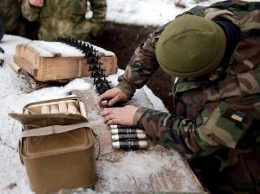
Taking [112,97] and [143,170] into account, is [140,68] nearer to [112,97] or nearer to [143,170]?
[112,97]

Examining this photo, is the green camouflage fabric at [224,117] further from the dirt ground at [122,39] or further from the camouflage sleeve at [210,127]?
the dirt ground at [122,39]

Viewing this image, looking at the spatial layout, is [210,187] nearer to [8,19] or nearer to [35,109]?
[35,109]

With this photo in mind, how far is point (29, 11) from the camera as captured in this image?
4980 mm

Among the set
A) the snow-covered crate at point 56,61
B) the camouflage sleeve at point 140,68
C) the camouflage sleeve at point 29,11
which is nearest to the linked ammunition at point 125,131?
the camouflage sleeve at point 140,68

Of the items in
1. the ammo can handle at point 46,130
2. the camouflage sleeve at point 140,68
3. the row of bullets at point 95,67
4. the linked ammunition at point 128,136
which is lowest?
the row of bullets at point 95,67

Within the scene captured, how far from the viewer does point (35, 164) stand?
70.0 inches

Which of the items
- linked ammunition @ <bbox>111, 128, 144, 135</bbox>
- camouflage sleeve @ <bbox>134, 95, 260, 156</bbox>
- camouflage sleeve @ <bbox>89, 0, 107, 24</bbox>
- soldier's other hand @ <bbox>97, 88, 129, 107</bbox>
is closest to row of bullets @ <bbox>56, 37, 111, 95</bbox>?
soldier's other hand @ <bbox>97, 88, 129, 107</bbox>

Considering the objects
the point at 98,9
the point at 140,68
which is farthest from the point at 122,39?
the point at 140,68

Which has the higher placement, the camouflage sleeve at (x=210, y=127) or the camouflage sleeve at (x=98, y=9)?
the camouflage sleeve at (x=210, y=127)

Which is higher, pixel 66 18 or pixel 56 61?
pixel 56 61

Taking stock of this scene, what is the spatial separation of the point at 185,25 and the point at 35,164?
1015 millimetres

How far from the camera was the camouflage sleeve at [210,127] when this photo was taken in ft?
6.64

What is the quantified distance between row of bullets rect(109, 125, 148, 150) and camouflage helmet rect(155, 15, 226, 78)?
0.57 m

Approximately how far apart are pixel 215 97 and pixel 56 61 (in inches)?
62.8
